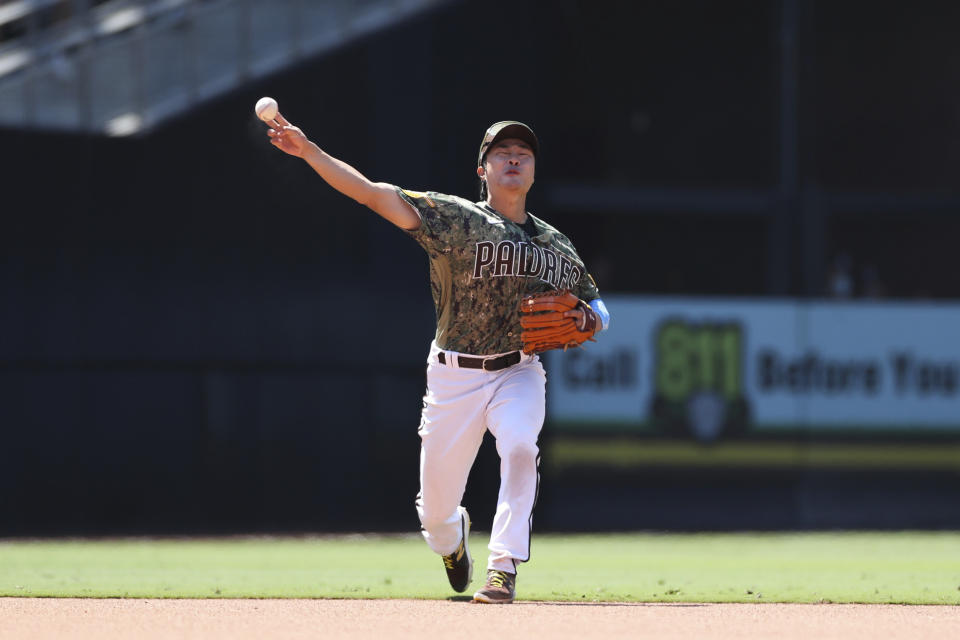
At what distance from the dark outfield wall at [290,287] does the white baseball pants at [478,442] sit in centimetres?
867

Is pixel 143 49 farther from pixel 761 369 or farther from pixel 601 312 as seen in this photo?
pixel 601 312

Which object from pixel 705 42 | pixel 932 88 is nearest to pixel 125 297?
pixel 705 42

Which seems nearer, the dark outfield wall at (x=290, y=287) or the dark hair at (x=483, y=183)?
the dark hair at (x=483, y=183)

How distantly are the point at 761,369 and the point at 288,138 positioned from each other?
11.3 meters

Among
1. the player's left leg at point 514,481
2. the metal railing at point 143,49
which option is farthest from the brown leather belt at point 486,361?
the metal railing at point 143,49

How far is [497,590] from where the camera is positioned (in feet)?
21.9

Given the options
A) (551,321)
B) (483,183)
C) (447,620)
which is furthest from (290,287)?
(447,620)

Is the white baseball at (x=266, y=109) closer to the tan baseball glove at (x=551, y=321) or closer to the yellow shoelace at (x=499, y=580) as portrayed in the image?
the tan baseball glove at (x=551, y=321)

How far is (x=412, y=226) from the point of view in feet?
22.4

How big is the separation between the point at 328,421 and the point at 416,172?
8.88 ft

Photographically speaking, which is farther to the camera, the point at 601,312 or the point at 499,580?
the point at 601,312

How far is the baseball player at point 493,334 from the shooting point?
6719 millimetres

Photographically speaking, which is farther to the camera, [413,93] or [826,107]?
[826,107]

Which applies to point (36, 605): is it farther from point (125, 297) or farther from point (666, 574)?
point (125, 297)
